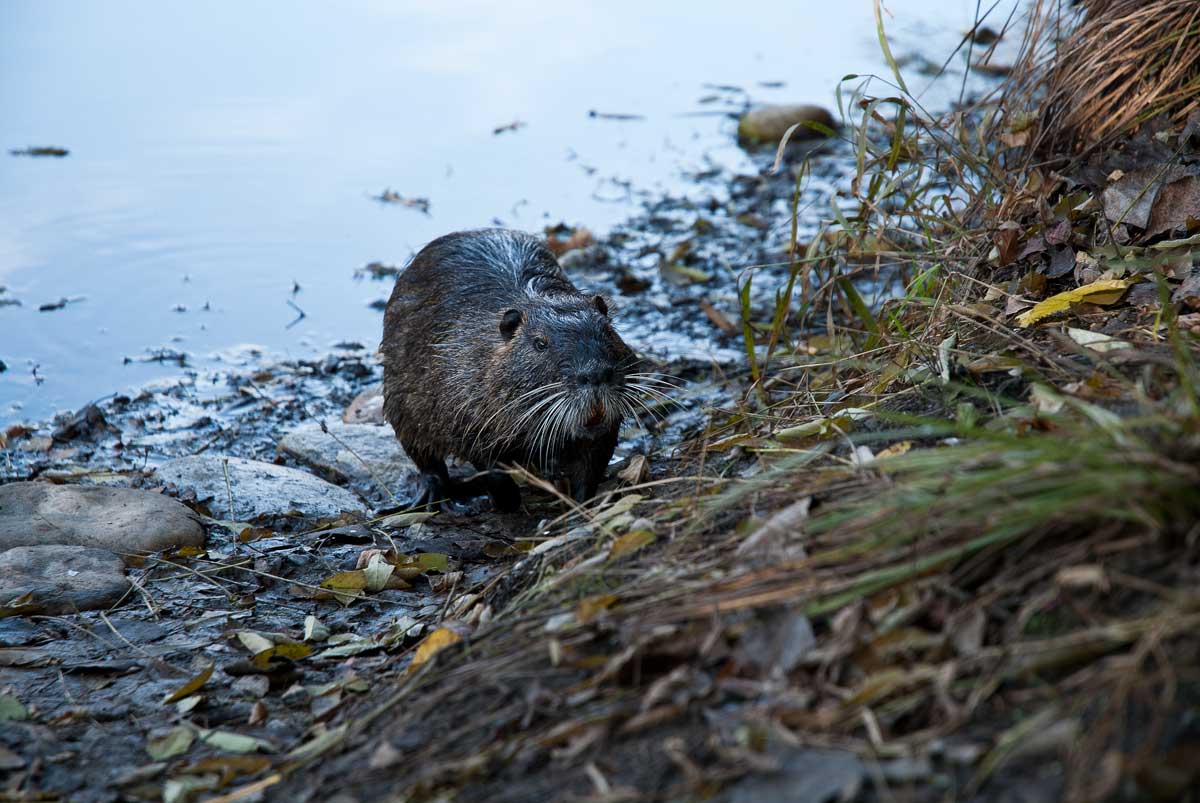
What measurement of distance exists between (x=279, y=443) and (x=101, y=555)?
5.22 feet

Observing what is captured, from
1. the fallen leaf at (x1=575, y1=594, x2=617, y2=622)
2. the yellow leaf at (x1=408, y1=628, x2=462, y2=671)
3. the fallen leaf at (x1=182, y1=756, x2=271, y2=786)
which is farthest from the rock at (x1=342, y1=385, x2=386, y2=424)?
the fallen leaf at (x1=575, y1=594, x2=617, y2=622)

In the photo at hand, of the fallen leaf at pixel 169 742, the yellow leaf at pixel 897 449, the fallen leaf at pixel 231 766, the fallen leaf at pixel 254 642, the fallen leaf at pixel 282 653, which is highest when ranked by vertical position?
the yellow leaf at pixel 897 449

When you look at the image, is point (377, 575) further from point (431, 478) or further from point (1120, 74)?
point (1120, 74)

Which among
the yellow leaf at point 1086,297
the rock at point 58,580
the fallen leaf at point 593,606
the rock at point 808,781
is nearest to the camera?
the rock at point 808,781

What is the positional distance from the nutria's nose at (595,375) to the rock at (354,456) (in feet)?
4.17

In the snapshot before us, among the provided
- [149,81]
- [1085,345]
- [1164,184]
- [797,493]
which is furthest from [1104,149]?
[149,81]

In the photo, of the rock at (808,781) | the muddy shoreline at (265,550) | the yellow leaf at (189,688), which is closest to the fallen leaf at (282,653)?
the muddy shoreline at (265,550)

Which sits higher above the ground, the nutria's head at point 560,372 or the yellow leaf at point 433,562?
the nutria's head at point 560,372

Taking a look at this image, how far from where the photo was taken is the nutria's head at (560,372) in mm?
3986

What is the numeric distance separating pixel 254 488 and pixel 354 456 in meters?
0.60

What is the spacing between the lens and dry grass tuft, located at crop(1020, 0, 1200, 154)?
3748 mm

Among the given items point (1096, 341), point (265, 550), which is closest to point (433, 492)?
point (265, 550)

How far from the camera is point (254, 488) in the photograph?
449cm

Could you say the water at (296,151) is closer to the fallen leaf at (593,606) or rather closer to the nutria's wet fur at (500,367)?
the nutria's wet fur at (500,367)
